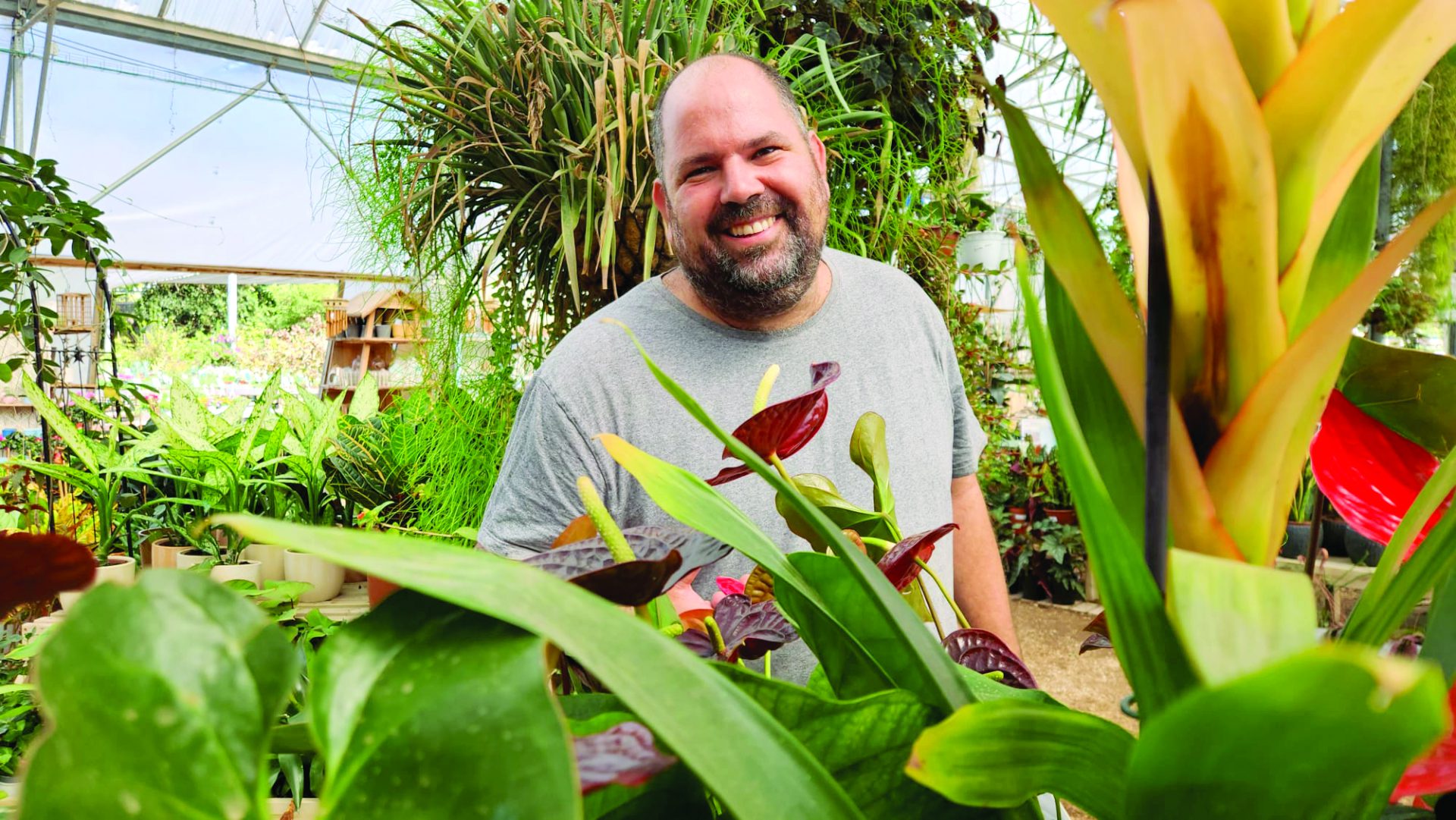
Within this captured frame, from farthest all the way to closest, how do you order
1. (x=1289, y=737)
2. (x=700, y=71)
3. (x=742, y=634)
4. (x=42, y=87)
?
(x=42, y=87) → (x=700, y=71) → (x=742, y=634) → (x=1289, y=737)

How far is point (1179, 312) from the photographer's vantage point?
17 centimetres

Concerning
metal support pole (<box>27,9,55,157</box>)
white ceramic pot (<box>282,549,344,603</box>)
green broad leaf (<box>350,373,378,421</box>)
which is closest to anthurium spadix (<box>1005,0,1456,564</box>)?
white ceramic pot (<box>282,549,344,603</box>)

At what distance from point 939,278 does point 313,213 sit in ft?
3.69

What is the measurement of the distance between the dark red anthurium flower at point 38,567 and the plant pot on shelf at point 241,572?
1.17 metres

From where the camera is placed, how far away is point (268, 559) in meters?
1.45

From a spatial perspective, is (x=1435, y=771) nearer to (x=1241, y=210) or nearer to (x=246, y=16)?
(x=1241, y=210)

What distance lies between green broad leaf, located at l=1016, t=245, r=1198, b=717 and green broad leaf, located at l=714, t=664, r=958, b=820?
40mm

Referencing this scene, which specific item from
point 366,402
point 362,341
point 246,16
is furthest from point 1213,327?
point 246,16

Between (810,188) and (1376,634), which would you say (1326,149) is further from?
(810,188)

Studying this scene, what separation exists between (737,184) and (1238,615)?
981 mm

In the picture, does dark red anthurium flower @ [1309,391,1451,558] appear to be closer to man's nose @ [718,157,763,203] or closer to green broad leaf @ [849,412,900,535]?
green broad leaf @ [849,412,900,535]

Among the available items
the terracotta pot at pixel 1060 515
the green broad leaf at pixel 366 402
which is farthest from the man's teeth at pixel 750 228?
the terracotta pot at pixel 1060 515

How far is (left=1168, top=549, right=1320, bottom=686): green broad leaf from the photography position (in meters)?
0.11

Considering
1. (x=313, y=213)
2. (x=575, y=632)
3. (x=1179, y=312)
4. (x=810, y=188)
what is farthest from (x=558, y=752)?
(x=313, y=213)
